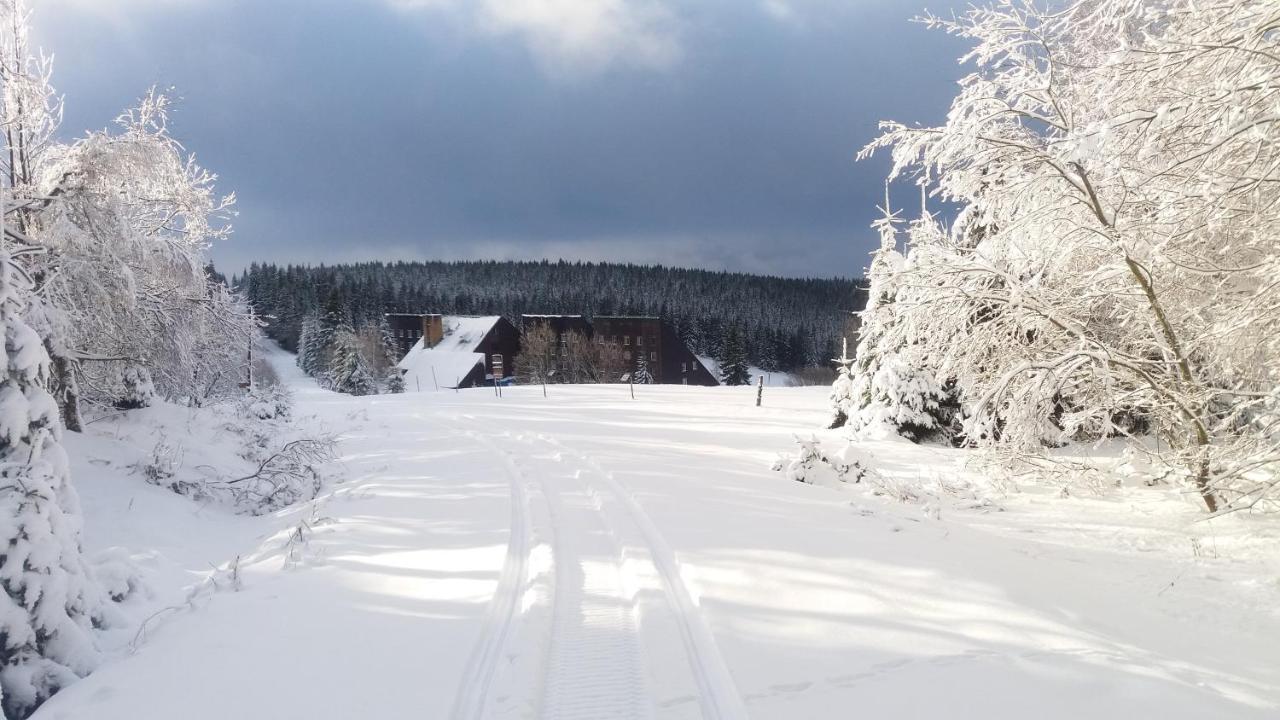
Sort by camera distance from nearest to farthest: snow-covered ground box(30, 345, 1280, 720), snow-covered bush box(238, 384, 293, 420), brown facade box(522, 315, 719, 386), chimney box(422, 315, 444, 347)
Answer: snow-covered ground box(30, 345, 1280, 720) → snow-covered bush box(238, 384, 293, 420) → chimney box(422, 315, 444, 347) → brown facade box(522, 315, 719, 386)

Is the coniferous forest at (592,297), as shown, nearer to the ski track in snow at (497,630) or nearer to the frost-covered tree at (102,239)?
the frost-covered tree at (102,239)

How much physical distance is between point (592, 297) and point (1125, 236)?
308 ft

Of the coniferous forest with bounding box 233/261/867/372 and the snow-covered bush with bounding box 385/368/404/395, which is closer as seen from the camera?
the snow-covered bush with bounding box 385/368/404/395

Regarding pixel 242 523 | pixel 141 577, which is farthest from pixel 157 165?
pixel 141 577

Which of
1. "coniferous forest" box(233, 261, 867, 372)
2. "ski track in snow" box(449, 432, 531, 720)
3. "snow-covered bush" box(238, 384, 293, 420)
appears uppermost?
"coniferous forest" box(233, 261, 867, 372)

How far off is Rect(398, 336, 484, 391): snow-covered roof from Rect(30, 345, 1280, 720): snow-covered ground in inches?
1819

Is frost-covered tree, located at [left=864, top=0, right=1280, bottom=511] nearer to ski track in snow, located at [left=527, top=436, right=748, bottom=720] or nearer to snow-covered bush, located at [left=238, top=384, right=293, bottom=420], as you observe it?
ski track in snow, located at [left=527, top=436, right=748, bottom=720]

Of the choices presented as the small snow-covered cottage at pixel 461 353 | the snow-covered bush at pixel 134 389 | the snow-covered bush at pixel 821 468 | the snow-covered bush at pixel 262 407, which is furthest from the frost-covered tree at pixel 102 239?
the small snow-covered cottage at pixel 461 353

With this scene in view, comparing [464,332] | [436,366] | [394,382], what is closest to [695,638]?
[436,366]

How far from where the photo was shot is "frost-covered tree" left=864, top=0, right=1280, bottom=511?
4.70 m

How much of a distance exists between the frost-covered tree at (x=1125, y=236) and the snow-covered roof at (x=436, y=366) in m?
48.9

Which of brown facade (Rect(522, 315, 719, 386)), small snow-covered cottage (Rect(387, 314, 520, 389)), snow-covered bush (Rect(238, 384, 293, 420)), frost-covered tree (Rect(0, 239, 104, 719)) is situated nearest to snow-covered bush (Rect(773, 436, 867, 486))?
frost-covered tree (Rect(0, 239, 104, 719))

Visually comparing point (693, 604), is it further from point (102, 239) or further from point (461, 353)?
point (461, 353)

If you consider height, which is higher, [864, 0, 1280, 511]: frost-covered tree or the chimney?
the chimney
